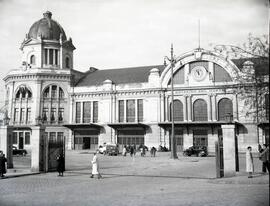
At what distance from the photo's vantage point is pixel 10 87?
171ft

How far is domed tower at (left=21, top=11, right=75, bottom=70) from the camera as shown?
A: 52312mm

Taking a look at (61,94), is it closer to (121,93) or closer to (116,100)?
(116,100)

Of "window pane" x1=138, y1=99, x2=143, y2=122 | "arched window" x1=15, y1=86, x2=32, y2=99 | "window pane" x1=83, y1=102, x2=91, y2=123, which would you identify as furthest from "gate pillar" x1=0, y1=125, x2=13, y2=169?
"arched window" x1=15, y1=86, x2=32, y2=99

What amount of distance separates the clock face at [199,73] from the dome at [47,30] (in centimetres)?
2328

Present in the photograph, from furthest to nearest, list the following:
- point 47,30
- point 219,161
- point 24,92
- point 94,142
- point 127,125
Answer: point 47,30 < point 24,92 < point 94,142 < point 127,125 < point 219,161

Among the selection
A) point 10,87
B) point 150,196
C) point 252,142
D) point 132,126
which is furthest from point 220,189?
point 10,87

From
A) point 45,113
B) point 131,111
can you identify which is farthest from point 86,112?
point 131,111

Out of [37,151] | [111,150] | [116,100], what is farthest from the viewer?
[116,100]

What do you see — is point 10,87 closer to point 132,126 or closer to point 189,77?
point 132,126

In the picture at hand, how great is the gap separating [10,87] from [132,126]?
2069cm

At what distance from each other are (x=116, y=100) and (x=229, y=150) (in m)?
34.4

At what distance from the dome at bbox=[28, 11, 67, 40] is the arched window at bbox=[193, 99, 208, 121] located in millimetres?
25183

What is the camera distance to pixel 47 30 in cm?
5378

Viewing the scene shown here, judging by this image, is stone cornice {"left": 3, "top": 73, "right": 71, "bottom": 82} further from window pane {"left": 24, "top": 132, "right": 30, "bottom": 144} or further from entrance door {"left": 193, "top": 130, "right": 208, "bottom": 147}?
entrance door {"left": 193, "top": 130, "right": 208, "bottom": 147}
